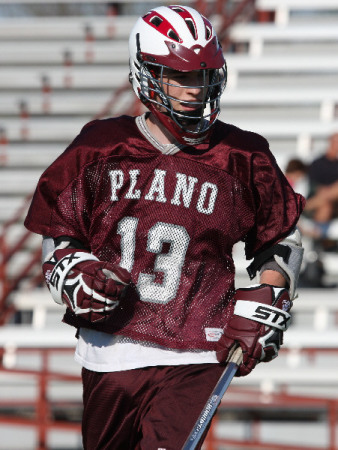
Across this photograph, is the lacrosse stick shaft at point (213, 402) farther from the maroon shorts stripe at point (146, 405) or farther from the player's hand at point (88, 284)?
the player's hand at point (88, 284)

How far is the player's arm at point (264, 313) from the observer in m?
2.67

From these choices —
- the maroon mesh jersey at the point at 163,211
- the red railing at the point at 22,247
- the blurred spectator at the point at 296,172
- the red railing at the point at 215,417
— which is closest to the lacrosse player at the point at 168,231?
the maroon mesh jersey at the point at 163,211

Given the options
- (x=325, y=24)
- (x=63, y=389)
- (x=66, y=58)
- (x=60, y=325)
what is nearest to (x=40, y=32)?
(x=66, y=58)

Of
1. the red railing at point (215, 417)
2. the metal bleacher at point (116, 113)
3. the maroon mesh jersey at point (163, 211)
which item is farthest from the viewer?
the metal bleacher at point (116, 113)

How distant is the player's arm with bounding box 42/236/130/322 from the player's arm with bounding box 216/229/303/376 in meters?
0.34

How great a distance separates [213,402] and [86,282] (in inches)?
18.5

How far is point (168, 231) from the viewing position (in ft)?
8.68

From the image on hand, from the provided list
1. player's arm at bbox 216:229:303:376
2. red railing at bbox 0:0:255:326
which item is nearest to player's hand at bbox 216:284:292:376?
player's arm at bbox 216:229:303:376

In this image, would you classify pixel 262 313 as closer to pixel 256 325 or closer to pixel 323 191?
pixel 256 325

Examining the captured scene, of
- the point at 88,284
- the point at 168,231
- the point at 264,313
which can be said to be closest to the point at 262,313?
the point at 264,313

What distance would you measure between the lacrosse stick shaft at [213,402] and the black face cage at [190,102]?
626mm

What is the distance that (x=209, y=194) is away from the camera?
2.67 m

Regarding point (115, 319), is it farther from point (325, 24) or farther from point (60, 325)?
point (325, 24)

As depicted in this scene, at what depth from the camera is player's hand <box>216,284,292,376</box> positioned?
2664mm
